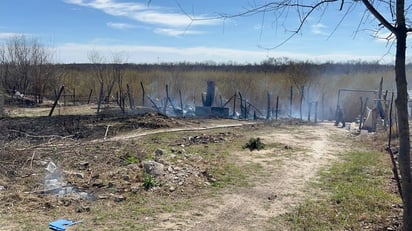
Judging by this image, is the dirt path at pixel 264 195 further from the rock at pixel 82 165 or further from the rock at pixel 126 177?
the rock at pixel 82 165

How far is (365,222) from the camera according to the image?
5.38 metres

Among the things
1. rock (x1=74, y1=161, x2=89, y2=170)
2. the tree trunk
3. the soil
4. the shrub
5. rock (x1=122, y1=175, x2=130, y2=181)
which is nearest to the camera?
the tree trunk

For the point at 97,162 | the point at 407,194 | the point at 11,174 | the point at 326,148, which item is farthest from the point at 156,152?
the point at 407,194

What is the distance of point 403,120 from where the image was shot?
324 centimetres

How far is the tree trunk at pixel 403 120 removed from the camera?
3146 millimetres

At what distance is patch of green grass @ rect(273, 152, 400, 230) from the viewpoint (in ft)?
17.8

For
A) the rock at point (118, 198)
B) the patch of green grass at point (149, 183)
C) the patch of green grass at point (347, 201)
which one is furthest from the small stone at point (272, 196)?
the rock at point (118, 198)

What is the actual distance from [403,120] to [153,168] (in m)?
5.27

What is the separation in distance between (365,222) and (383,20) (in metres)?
3.29

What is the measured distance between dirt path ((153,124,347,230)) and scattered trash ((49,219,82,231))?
1.24m

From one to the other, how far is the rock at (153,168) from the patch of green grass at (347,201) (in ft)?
9.22

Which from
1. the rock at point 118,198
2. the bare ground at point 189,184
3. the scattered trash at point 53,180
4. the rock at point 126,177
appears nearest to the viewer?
the bare ground at point 189,184

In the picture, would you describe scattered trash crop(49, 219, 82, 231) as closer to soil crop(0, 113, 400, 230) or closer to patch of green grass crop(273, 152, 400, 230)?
soil crop(0, 113, 400, 230)

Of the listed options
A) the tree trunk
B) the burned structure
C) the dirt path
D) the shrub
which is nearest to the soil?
the dirt path
